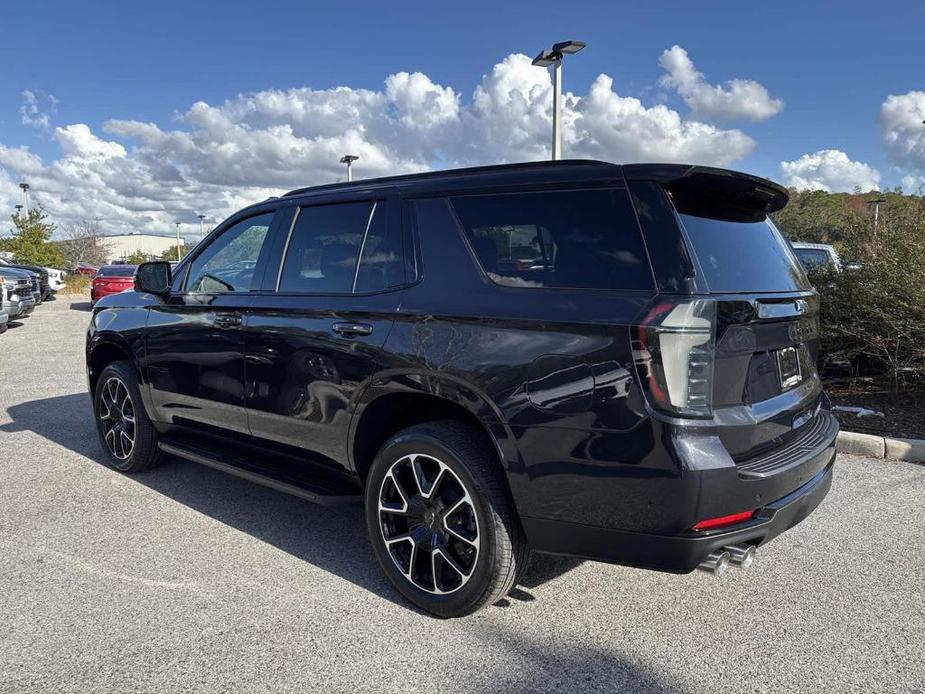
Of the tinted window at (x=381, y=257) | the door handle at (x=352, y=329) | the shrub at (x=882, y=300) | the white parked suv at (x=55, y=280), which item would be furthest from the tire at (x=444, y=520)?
the white parked suv at (x=55, y=280)

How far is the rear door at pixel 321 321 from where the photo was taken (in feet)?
10.8

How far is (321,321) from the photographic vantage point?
3.46m

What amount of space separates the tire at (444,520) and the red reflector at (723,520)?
0.74 metres

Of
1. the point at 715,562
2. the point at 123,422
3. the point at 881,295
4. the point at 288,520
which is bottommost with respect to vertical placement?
the point at 288,520

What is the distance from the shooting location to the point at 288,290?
12.4ft

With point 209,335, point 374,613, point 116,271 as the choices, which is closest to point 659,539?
point 374,613

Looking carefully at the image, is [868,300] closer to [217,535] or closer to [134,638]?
[217,535]

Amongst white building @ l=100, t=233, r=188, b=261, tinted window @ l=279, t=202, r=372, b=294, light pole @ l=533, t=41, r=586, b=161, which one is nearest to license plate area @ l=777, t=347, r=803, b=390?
tinted window @ l=279, t=202, r=372, b=294

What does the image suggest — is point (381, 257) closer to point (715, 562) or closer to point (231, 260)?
point (231, 260)

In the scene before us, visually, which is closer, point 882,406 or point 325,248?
point 325,248

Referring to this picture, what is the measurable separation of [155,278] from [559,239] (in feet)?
10.1

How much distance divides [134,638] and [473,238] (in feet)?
7.17

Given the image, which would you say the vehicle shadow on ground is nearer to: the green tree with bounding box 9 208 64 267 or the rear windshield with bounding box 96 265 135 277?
the rear windshield with bounding box 96 265 135 277

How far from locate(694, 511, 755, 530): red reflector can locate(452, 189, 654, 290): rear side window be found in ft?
2.80
